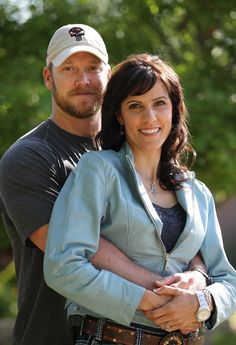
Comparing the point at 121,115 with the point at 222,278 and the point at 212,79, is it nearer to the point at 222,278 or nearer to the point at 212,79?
the point at 222,278

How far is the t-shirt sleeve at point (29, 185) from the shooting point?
3178 millimetres

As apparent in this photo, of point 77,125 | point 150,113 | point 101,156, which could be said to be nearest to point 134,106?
point 150,113

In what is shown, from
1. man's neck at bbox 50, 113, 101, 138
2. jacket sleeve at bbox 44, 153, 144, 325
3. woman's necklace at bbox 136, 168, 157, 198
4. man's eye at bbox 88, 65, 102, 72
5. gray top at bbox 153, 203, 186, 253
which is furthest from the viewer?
man's eye at bbox 88, 65, 102, 72

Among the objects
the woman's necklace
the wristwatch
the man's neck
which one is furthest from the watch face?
the man's neck

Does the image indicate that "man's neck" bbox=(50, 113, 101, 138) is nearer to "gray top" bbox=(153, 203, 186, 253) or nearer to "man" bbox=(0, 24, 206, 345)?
"man" bbox=(0, 24, 206, 345)

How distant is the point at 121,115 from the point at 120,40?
426 cm

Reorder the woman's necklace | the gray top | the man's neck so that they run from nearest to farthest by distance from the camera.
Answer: the gray top, the woman's necklace, the man's neck

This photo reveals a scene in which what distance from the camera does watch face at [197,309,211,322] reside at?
2968 mm

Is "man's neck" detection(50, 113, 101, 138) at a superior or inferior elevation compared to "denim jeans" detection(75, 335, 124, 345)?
superior

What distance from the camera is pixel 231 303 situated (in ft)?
10.4

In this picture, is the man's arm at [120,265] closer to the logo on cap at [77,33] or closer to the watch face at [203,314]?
the watch face at [203,314]

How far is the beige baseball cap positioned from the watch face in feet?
4.17

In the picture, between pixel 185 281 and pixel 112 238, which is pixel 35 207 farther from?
pixel 185 281

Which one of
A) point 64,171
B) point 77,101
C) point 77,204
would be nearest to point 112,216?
point 77,204
